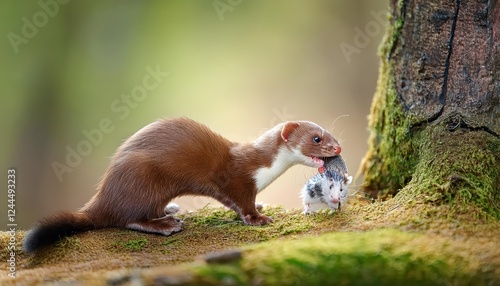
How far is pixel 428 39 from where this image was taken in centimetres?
544

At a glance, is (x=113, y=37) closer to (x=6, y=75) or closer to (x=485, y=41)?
(x=6, y=75)

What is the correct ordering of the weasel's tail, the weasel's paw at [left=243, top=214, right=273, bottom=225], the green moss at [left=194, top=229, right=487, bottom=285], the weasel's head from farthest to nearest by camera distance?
the weasel's head
the weasel's paw at [left=243, top=214, right=273, bottom=225]
the weasel's tail
the green moss at [left=194, top=229, right=487, bottom=285]

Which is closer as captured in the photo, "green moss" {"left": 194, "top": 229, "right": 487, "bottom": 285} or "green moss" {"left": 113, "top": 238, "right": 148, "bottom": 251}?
"green moss" {"left": 194, "top": 229, "right": 487, "bottom": 285}

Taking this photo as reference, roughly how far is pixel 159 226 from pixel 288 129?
4.75 ft

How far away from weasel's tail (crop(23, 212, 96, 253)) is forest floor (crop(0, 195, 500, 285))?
0.25ft

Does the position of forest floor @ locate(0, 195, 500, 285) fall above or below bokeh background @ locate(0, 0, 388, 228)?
below

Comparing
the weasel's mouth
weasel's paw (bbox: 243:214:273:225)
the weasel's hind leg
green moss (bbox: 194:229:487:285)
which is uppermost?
the weasel's mouth

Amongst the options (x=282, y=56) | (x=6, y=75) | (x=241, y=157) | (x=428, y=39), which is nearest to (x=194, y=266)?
(x=241, y=157)

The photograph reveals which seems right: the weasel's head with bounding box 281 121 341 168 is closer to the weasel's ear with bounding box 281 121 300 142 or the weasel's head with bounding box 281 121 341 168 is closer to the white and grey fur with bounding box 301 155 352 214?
the weasel's ear with bounding box 281 121 300 142

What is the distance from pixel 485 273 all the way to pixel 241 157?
105 inches

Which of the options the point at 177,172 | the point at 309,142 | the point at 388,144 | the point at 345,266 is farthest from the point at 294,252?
the point at 388,144

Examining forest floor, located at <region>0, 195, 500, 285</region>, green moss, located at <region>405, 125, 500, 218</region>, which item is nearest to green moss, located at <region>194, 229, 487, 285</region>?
forest floor, located at <region>0, 195, 500, 285</region>

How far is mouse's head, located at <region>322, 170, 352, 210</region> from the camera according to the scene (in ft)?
17.7

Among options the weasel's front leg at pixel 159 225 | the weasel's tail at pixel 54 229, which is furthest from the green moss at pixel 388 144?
the weasel's tail at pixel 54 229
